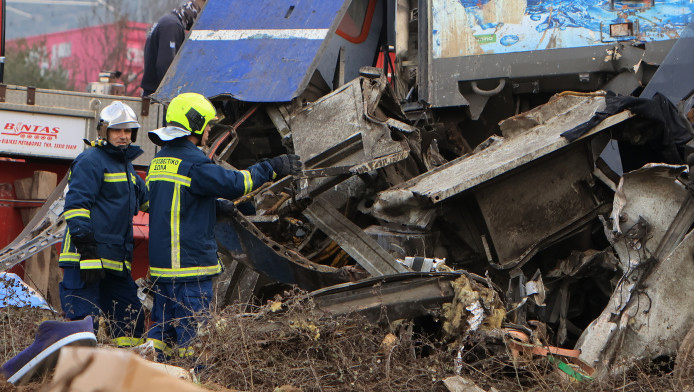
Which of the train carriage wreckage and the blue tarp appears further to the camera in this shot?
the blue tarp

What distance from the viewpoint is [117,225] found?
4738 mm

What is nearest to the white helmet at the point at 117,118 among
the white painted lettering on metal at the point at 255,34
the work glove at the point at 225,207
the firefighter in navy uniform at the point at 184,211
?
the firefighter in navy uniform at the point at 184,211

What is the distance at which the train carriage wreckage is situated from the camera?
438 centimetres

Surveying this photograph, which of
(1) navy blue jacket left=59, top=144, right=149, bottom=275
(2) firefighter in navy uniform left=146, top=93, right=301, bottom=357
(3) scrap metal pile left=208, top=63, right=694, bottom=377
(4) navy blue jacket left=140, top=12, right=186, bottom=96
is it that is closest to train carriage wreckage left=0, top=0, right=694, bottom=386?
(3) scrap metal pile left=208, top=63, right=694, bottom=377

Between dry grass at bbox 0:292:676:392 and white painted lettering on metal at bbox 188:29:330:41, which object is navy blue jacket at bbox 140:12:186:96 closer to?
white painted lettering on metal at bbox 188:29:330:41

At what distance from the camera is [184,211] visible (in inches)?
172

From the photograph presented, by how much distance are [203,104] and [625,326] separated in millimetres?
2397

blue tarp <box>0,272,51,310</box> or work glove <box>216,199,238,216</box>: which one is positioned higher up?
work glove <box>216,199,238,216</box>

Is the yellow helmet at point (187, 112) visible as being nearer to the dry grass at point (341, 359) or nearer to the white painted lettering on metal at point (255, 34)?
the dry grass at point (341, 359)

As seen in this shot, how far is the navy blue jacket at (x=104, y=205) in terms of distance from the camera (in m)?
4.54

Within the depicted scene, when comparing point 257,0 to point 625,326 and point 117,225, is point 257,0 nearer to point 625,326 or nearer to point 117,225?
point 117,225

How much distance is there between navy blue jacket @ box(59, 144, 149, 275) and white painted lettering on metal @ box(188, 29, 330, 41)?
7.69 ft

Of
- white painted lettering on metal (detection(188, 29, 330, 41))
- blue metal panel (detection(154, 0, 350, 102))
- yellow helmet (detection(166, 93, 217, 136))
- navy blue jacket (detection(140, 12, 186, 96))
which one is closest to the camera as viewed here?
yellow helmet (detection(166, 93, 217, 136))

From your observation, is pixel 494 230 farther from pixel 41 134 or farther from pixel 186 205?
pixel 41 134
